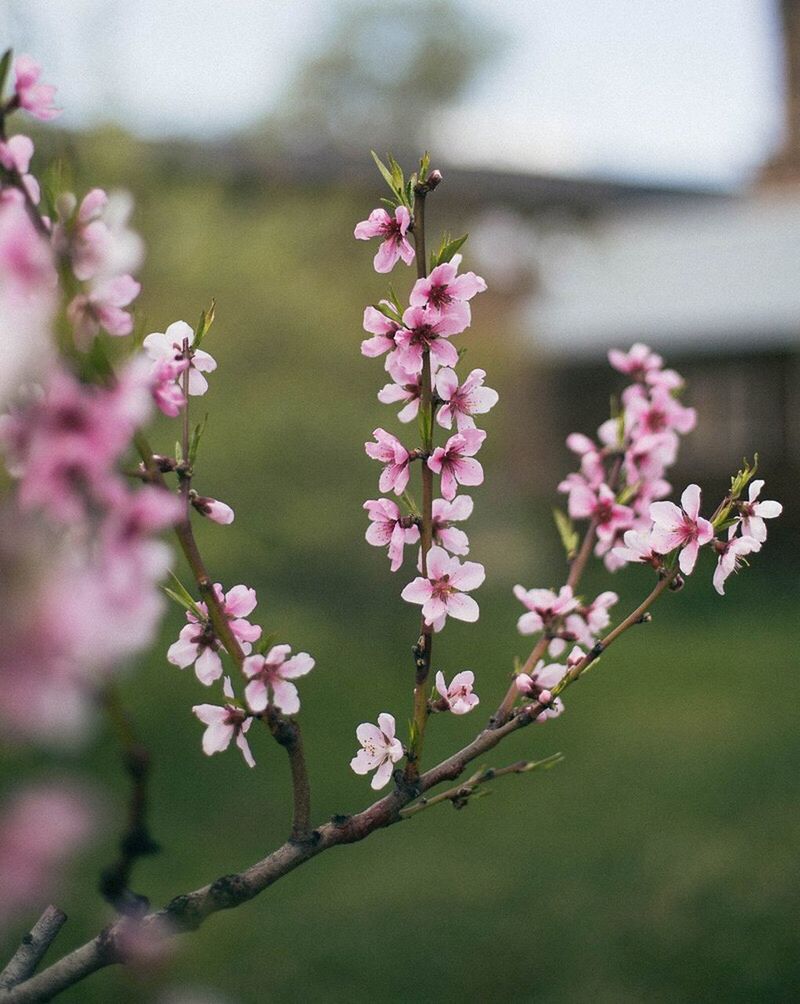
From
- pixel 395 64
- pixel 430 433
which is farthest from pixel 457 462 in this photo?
pixel 395 64

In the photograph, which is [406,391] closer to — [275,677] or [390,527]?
[390,527]

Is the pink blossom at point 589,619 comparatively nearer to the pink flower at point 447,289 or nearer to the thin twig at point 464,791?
the thin twig at point 464,791

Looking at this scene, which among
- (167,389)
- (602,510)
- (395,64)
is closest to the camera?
(167,389)

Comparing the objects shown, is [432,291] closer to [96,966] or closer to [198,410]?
[96,966]

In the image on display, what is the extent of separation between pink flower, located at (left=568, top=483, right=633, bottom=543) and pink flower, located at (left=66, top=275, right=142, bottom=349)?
63 cm

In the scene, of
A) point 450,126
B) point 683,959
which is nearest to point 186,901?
point 683,959

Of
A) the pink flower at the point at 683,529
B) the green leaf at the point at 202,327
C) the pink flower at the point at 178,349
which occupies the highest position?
the green leaf at the point at 202,327

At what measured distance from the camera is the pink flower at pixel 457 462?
0.96 meters

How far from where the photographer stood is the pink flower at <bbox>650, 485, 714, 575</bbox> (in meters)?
0.97

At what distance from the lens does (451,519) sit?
101cm

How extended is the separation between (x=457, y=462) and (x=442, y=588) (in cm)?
10

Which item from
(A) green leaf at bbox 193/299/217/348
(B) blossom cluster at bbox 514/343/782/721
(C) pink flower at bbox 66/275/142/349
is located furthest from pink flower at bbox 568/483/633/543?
(C) pink flower at bbox 66/275/142/349

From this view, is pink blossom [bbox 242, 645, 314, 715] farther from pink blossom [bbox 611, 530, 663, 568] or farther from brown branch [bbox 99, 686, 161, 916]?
pink blossom [bbox 611, 530, 663, 568]

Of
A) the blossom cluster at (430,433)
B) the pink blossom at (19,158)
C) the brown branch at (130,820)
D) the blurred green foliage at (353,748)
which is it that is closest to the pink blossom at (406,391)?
the blossom cluster at (430,433)
